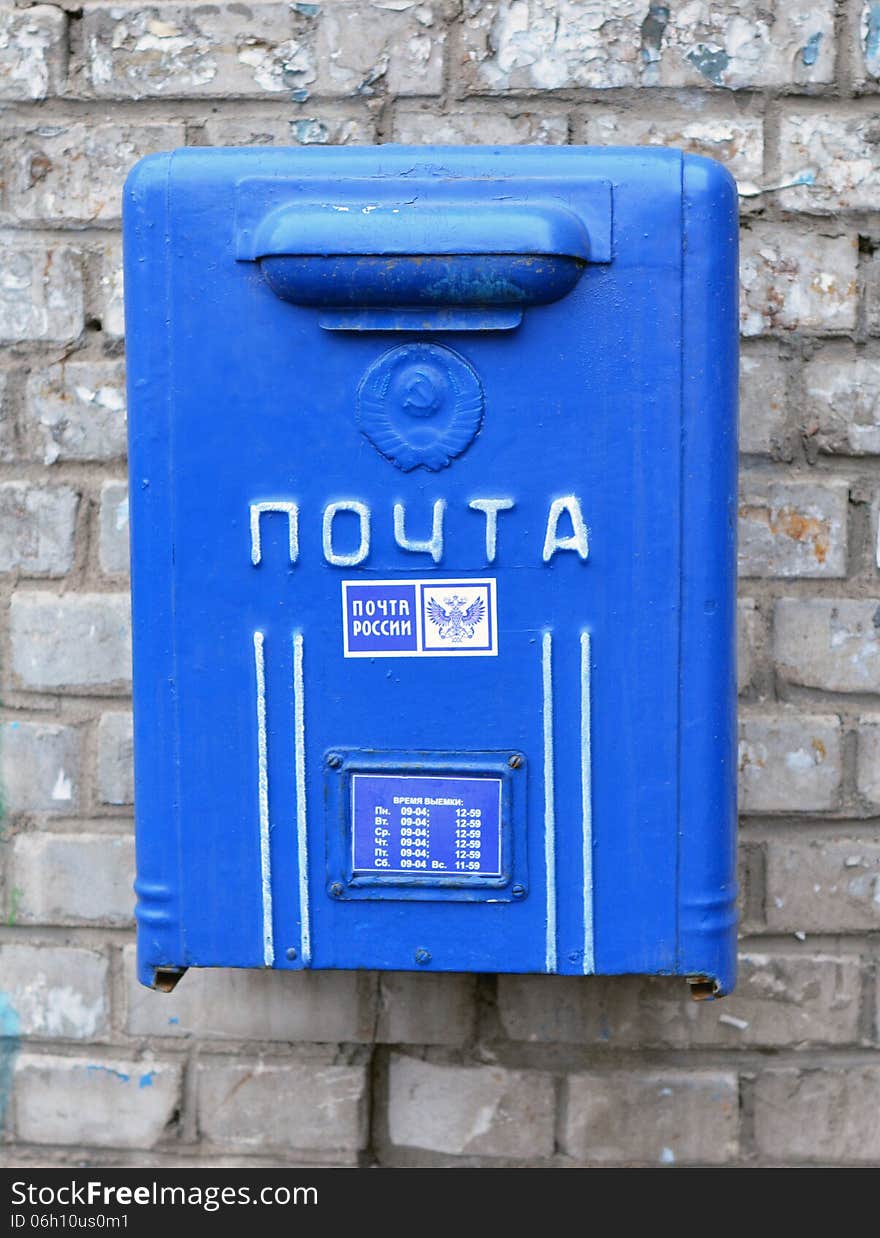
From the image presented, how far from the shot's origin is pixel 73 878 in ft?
5.56

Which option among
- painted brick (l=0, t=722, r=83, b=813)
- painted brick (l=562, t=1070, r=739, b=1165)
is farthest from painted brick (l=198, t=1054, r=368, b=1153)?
painted brick (l=0, t=722, r=83, b=813)

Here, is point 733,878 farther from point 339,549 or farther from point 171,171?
point 171,171

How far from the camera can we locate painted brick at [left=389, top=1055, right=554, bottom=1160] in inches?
66.2

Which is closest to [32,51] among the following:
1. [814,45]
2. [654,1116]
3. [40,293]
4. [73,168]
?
[73,168]

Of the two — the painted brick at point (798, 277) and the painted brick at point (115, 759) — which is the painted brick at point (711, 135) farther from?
the painted brick at point (115, 759)

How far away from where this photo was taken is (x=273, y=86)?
5.29ft

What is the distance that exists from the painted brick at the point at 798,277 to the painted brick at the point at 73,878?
41.2 inches

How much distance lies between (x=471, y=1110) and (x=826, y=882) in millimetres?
542

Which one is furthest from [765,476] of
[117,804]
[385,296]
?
[117,804]

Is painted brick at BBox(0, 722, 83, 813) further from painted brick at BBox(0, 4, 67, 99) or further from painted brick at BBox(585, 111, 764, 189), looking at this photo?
painted brick at BBox(585, 111, 764, 189)

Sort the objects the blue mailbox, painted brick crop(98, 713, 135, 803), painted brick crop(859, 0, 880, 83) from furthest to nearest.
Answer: painted brick crop(98, 713, 135, 803) → painted brick crop(859, 0, 880, 83) → the blue mailbox

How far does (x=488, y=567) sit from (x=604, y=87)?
0.72 meters

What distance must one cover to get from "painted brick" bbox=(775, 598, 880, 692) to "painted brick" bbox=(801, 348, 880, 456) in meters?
0.19

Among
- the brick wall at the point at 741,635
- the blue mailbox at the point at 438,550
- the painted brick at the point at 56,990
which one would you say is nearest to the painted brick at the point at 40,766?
the brick wall at the point at 741,635
